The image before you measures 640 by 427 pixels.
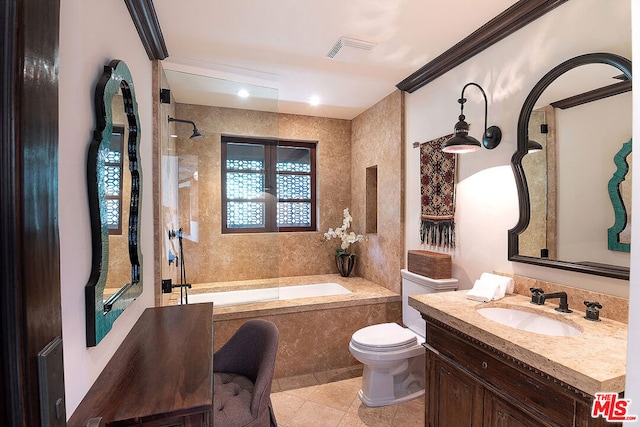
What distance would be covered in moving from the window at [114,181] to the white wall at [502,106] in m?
2.18

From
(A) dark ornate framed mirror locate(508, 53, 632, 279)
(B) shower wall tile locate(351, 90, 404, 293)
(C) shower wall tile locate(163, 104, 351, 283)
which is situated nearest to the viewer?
(A) dark ornate framed mirror locate(508, 53, 632, 279)

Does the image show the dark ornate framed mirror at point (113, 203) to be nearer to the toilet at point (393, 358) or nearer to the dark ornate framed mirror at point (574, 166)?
the toilet at point (393, 358)

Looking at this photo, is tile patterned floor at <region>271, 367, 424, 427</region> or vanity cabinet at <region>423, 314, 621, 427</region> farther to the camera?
tile patterned floor at <region>271, 367, 424, 427</region>

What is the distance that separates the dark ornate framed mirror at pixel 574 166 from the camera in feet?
4.80

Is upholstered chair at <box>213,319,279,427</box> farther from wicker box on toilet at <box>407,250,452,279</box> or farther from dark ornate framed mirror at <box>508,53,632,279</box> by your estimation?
dark ornate framed mirror at <box>508,53,632,279</box>

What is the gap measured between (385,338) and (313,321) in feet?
2.43

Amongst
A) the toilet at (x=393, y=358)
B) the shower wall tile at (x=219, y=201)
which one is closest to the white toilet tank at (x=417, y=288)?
the toilet at (x=393, y=358)

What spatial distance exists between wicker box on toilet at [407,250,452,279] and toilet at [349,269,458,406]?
0.04 metres

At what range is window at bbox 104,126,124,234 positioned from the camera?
1335mm

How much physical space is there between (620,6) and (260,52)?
211cm

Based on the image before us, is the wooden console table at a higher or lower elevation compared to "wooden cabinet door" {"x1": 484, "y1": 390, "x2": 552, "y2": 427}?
higher

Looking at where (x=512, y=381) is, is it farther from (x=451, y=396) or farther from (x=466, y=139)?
(x=466, y=139)

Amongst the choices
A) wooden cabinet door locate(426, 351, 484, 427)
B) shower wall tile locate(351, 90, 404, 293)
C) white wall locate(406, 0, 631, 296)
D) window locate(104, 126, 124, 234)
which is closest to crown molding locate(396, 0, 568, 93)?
white wall locate(406, 0, 631, 296)

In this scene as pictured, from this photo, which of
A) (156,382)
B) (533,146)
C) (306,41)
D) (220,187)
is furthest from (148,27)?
(533,146)
